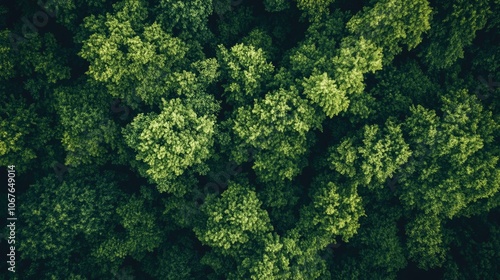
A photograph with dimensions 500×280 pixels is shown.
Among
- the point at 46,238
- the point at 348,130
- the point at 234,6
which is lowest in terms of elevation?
the point at 46,238

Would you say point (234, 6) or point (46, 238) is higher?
point (234, 6)

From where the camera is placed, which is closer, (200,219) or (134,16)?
(134,16)

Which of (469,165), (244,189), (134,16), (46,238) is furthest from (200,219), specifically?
(469,165)

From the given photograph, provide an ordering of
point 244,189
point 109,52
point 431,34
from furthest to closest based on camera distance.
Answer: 1. point 244,189
2. point 431,34
3. point 109,52

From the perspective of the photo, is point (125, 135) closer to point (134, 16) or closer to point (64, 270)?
point (134, 16)

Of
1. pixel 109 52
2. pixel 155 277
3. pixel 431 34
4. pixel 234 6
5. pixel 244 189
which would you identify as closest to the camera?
pixel 109 52

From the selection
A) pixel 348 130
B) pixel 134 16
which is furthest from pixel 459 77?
pixel 134 16

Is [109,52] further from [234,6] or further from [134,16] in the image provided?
[234,6]
